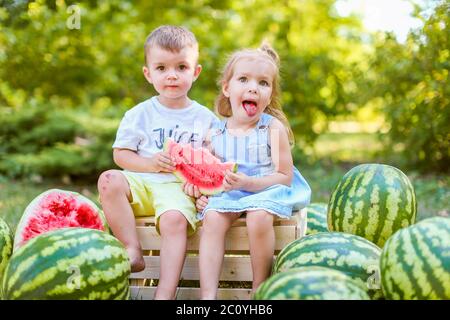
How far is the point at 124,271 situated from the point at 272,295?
0.80 m

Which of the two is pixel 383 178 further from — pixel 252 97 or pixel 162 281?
pixel 162 281

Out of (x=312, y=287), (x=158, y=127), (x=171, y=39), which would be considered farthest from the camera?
(x=158, y=127)

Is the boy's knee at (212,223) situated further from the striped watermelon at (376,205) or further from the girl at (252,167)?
the striped watermelon at (376,205)

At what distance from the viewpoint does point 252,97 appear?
3.62 m

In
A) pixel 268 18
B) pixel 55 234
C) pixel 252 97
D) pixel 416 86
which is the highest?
pixel 268 18

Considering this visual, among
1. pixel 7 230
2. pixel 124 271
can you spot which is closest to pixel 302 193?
pixel 124 271

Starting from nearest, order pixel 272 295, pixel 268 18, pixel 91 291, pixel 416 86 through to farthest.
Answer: pixel 272 295 < pixel 91 291 < pixel 416 86 < pixel 268 18

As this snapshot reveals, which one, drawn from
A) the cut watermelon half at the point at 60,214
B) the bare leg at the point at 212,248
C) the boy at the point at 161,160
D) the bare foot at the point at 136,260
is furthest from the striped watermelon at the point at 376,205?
the cut watermelon half at the point at 60,214

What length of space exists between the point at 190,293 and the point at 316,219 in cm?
118

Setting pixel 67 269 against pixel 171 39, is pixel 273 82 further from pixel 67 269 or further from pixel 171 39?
→ pixel 67 269

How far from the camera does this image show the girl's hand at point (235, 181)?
345 cm

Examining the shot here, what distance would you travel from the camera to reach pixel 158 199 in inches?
143

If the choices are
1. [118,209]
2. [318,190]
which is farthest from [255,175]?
[318,190]

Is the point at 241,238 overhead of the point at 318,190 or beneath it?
beneath
